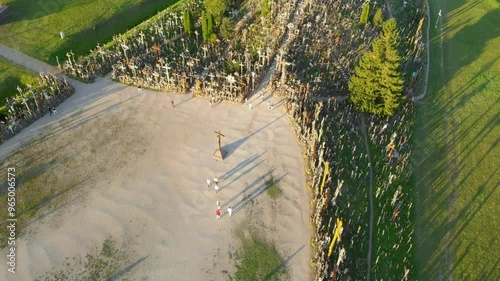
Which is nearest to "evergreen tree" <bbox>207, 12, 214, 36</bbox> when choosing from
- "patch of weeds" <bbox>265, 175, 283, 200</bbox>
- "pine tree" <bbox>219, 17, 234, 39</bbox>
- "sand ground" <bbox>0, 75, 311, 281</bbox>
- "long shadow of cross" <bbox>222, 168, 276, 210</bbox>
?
"pine tree" <bbox>219, 17, 234, 39</bbox>

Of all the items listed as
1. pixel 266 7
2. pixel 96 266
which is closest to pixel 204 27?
pixel 266 7

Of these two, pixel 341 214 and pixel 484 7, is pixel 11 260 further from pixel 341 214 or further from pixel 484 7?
pixel 484 7

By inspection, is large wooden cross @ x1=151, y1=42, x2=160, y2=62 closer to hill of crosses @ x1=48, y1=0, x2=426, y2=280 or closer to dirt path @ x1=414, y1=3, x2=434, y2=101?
hill of crosses @ x1=48, y1=0, x2=426, y2=280

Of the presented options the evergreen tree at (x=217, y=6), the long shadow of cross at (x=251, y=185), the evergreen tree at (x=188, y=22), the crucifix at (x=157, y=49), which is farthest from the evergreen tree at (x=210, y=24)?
the long shadow of cross at (x=251, y=185)

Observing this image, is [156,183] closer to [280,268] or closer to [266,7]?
[280,268]

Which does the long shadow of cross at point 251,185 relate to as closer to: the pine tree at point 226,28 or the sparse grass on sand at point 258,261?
the sparse grass on sand at point 258,261

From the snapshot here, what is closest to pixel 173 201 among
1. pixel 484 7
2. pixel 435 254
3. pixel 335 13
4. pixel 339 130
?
pixel 339 130

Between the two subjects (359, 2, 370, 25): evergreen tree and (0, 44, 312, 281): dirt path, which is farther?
(359, 2, 370, 25): evergreen tree
